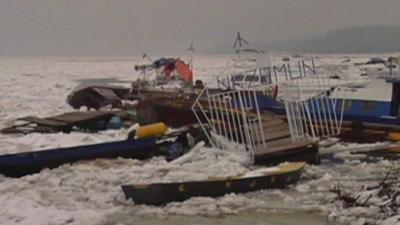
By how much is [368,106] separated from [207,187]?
9.19m

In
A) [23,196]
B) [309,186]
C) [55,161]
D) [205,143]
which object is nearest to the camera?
[23,196]

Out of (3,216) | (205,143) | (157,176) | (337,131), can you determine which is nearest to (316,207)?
(157,176)

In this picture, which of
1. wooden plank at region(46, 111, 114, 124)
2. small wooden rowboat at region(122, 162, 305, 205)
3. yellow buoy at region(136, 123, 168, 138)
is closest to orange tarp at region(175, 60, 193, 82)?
wooden plank at region(46, 111, 114, 124)

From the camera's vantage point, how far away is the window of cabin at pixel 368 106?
1727 centimetres

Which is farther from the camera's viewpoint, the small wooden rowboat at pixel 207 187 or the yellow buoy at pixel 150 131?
the yellow buoy at pixel 150 131

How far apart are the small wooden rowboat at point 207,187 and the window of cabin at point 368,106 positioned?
290 inches

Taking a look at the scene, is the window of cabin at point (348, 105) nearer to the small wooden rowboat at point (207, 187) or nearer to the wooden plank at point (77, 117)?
the wooden plank at point (77, 117)

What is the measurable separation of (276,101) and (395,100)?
386cm

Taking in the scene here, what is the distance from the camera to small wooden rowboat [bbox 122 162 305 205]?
9.30 m

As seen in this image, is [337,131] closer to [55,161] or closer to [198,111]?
[198,111]

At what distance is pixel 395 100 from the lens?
55.2 ft

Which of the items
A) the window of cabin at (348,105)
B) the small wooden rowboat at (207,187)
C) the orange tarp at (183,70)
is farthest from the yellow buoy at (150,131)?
the orange tarp at (183,70)

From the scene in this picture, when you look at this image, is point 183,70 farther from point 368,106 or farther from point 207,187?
point 207,187

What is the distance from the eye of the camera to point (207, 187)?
9.61m
